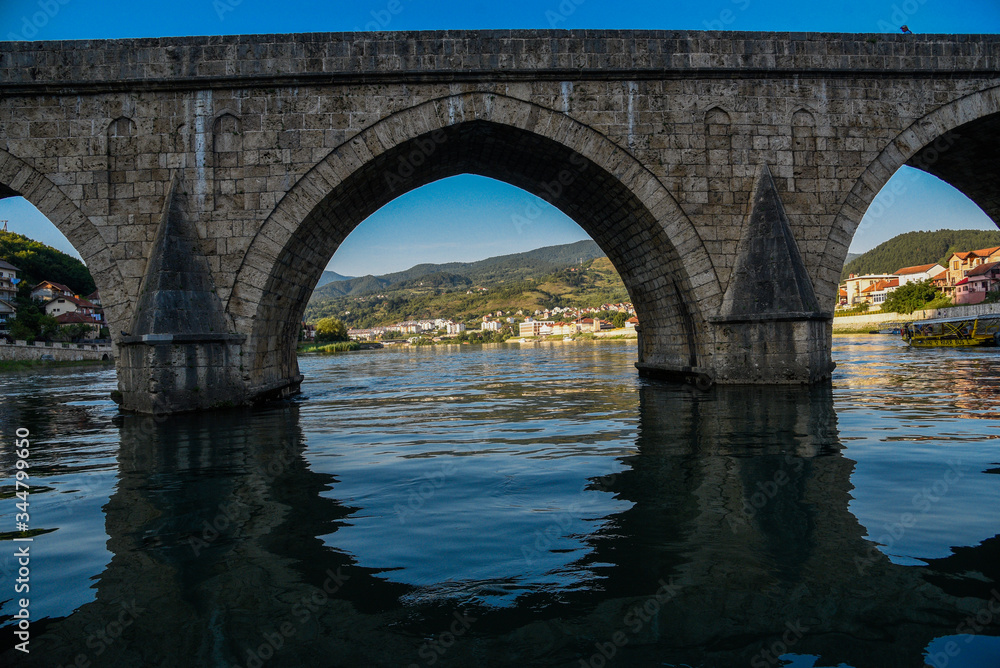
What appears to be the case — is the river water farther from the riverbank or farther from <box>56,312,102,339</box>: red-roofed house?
<box>56,312,102,339</box>: red-roofed house

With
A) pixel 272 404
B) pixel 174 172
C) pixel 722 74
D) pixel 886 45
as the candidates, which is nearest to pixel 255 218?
pixel 174 172

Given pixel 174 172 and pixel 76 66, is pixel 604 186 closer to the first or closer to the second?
pixel 174 172

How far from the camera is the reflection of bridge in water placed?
261 cm

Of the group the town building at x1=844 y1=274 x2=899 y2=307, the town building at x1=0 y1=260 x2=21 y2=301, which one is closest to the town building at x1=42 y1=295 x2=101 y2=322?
the town building at x1=0 y1=260 x2=21 y2=301

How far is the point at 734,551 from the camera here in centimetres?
358

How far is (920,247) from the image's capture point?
5945 inches

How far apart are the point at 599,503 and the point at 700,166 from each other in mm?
9126

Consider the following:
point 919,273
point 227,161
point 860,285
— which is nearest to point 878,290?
point 919,273

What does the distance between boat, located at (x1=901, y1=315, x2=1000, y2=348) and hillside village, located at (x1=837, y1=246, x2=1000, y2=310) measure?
115 feet

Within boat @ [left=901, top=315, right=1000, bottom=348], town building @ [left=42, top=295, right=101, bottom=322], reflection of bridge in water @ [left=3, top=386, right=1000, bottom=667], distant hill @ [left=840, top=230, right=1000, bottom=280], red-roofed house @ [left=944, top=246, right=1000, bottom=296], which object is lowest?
reflection of bridge in water @ [left=3, top=386, right=1000, bottom=667]

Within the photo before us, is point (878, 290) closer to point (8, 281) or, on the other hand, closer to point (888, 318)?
point (888, 318)

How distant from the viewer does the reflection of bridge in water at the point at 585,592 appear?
261 cm

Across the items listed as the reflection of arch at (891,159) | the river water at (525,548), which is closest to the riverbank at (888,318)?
the reflection of arch at (891,159)

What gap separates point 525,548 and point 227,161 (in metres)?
10.1
